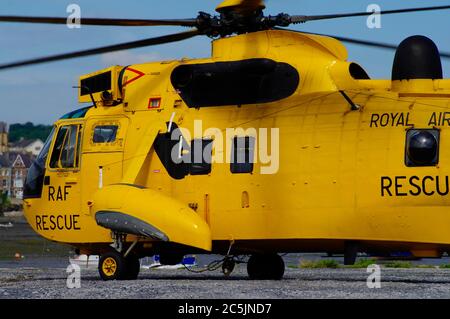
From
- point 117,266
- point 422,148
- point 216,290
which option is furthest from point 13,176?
point 422,148

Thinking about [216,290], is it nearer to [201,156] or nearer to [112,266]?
[201,156]

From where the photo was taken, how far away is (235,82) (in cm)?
1831

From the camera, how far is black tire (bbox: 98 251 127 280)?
18.7m

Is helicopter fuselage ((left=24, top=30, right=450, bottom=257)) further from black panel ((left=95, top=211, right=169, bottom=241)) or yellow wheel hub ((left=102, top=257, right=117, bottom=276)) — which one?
yellow wheel hub ((left=102, top=257, right=117, bottom=276))

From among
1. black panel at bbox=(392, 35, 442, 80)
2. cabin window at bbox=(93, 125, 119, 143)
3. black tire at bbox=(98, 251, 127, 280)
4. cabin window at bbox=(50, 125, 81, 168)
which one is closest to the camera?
black panel at bbox=(392, 35, 442, 80)

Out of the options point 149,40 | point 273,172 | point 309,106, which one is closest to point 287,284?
point 273,172

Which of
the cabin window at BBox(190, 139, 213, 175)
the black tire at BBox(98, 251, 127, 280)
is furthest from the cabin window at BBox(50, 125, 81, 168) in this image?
the cabin window at BBox(190, 139, 213, 175)

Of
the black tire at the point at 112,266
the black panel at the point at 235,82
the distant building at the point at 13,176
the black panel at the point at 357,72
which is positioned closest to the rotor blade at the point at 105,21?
the black panel at the point at 235,82

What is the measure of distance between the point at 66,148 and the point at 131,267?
3139mm

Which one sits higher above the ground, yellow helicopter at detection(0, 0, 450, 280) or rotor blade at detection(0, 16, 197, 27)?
rotor blade at detection(0, 16, 197, 27)

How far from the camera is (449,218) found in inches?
621

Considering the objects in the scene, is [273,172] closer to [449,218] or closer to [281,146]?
[281,146]

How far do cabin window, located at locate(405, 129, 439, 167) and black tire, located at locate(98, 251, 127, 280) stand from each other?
6.01 metres

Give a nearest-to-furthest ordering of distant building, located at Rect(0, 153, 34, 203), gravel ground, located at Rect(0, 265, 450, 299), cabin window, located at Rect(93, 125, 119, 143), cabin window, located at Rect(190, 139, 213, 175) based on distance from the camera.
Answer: gravel ground, located at Rect(0, 265, 450, 299)
cabin window, located at Rect(190, 139, 213, 175)
cabin window, located at Rect(93, 125, 119, 143)
distant building, located at Rect(0, 153, 34, 203)
